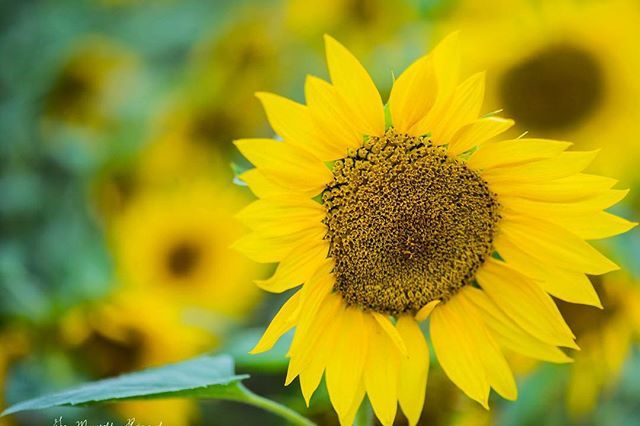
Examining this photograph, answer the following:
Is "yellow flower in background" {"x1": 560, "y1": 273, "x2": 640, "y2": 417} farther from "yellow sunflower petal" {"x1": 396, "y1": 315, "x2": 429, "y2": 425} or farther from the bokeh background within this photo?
"yellow sunflower petal" {"x1": 396, "y1": 315, "x2": 429, "y2": 425}

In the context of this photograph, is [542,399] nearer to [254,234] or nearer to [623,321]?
[623,321]

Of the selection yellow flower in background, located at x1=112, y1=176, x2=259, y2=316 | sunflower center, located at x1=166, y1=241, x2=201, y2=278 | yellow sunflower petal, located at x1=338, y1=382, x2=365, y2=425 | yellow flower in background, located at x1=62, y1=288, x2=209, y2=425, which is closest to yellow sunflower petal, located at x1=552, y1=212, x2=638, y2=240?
yellow sunflower petal, located at x1=338, y1=382, x2=365, y2=425

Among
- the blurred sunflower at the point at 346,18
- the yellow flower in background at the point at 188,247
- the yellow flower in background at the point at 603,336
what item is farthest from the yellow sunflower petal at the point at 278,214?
the blurred sunflower at the point at 346,18

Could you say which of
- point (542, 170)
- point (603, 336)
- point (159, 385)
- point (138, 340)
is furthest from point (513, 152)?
point (138, 340)

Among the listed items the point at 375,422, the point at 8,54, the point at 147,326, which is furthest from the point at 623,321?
the point at 8,54

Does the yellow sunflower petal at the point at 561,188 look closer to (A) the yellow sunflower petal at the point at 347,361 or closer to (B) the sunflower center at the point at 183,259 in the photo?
(A) the yellow sunflower petal at the point at 347,361

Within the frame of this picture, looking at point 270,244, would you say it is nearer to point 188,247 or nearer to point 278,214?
point 278,214
